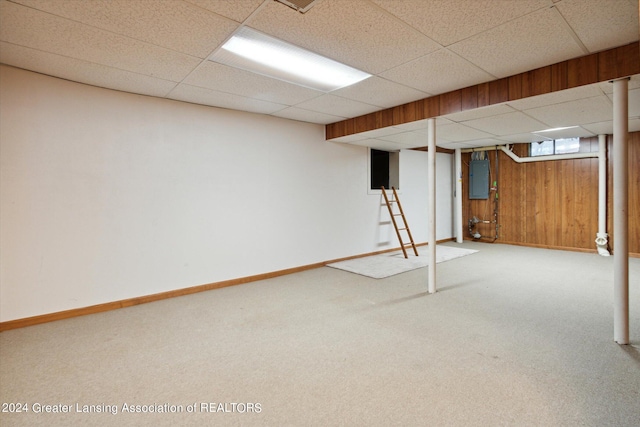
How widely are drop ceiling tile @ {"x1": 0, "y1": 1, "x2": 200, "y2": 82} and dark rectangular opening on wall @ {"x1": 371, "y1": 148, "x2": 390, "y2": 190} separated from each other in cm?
396

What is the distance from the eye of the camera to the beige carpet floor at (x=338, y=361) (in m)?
1.71

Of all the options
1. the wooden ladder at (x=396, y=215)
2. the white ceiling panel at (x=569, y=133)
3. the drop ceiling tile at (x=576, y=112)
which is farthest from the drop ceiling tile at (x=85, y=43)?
the white ceiling panel at (x=569, y=133)

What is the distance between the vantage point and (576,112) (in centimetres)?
369

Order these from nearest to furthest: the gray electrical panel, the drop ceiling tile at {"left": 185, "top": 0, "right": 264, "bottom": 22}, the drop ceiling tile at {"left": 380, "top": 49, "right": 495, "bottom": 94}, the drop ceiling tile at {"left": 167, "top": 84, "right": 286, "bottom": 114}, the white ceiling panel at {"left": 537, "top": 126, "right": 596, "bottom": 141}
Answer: the drop ceiling tile at {"left": 185, "top": 0, "right": 264, "bottom": 22} → the drop ceiling tile at {"left": 380, "top": 49, "right": 495, "bottom": 94} → the drop ceiling tile at {"left": 167, "top": 84, "right": 286, "bottom": 114} → the white ceiling panel at {"left": 537, "top": 126, "right": 596, "bottom": 141} → the gray electrical panel

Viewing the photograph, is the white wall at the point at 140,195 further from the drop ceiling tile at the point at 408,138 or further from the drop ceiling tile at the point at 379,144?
the drop ceiling tile at the point at 408,138

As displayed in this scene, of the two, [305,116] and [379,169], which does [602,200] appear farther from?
[305,116]

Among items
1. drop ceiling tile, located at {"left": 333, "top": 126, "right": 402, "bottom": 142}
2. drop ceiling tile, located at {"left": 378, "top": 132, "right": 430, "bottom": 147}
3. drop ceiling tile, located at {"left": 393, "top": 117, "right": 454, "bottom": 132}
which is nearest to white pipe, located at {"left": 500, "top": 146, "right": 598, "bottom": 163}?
drop ceiling tile, located at {"left": 378, "top": 132, "right": 430, "bottom": 147}

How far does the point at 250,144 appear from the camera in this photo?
431 cm

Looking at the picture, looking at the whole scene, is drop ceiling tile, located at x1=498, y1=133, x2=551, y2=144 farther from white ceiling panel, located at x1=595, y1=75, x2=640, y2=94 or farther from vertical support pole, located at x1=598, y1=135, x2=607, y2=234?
white ceiling panel, located at x1=595, y1=75, x2=640, y2=94

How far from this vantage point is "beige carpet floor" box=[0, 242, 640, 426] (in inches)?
67.4

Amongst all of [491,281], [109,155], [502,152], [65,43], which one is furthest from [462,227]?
[65,43]

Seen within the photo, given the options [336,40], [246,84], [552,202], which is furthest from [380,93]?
[552,202]

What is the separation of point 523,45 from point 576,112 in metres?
1.98

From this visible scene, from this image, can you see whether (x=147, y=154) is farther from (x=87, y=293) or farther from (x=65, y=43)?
(x=87, y=293)
